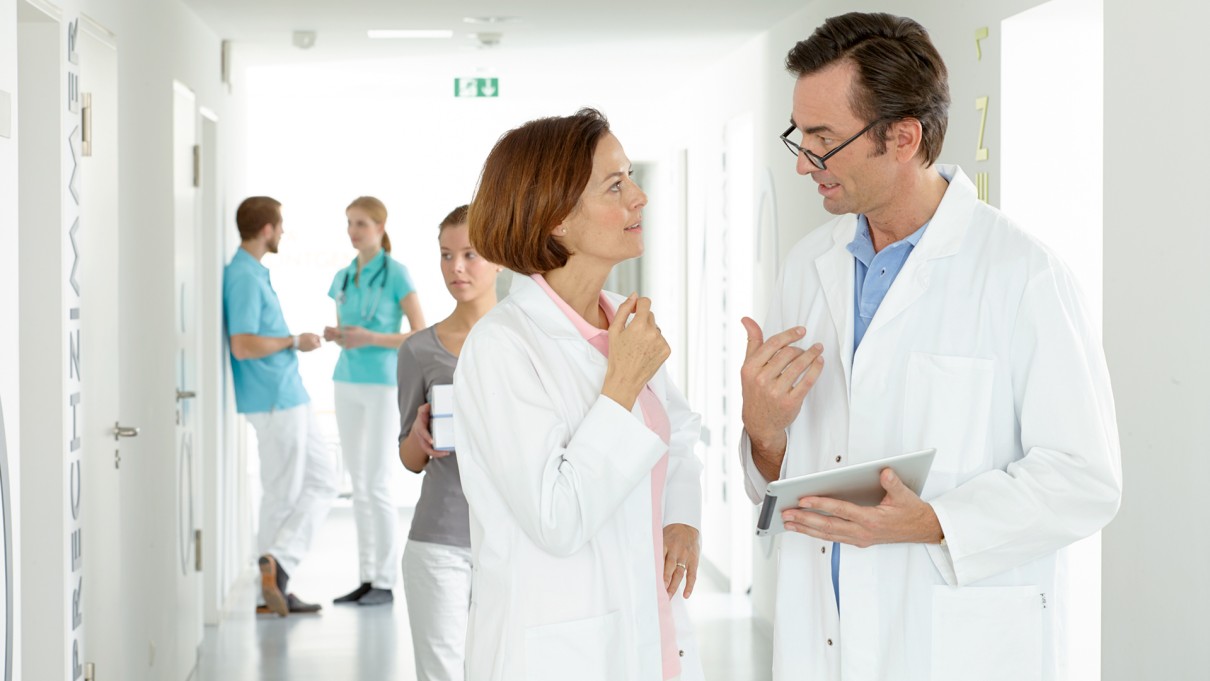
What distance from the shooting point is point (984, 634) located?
6.46 feet

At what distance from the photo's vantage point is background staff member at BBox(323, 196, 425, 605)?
21.0ft

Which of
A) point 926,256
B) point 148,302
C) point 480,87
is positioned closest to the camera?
point 926,256

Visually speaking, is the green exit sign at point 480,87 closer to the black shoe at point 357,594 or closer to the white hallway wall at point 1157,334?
the black shoe at point 357,594

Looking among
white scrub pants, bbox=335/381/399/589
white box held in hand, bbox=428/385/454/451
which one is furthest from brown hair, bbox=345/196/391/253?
white box held in hand, bbox=428/385/454/451

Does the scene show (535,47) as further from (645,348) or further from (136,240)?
(645,348)

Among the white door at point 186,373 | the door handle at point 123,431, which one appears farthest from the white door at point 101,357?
the white door at point 186,373

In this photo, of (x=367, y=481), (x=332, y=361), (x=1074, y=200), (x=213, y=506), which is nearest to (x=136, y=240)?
(x=213, y=506)

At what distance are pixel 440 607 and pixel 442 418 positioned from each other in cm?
52

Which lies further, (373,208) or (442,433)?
(373,208)

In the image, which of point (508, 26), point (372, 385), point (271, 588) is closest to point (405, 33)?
point (508, 26)

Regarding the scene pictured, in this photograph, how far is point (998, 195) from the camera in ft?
11.2

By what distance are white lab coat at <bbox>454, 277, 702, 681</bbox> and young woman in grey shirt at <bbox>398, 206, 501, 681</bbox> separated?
115cm

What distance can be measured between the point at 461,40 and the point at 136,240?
2.57 meters

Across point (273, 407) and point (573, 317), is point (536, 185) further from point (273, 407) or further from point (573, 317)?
point (273, 407)
